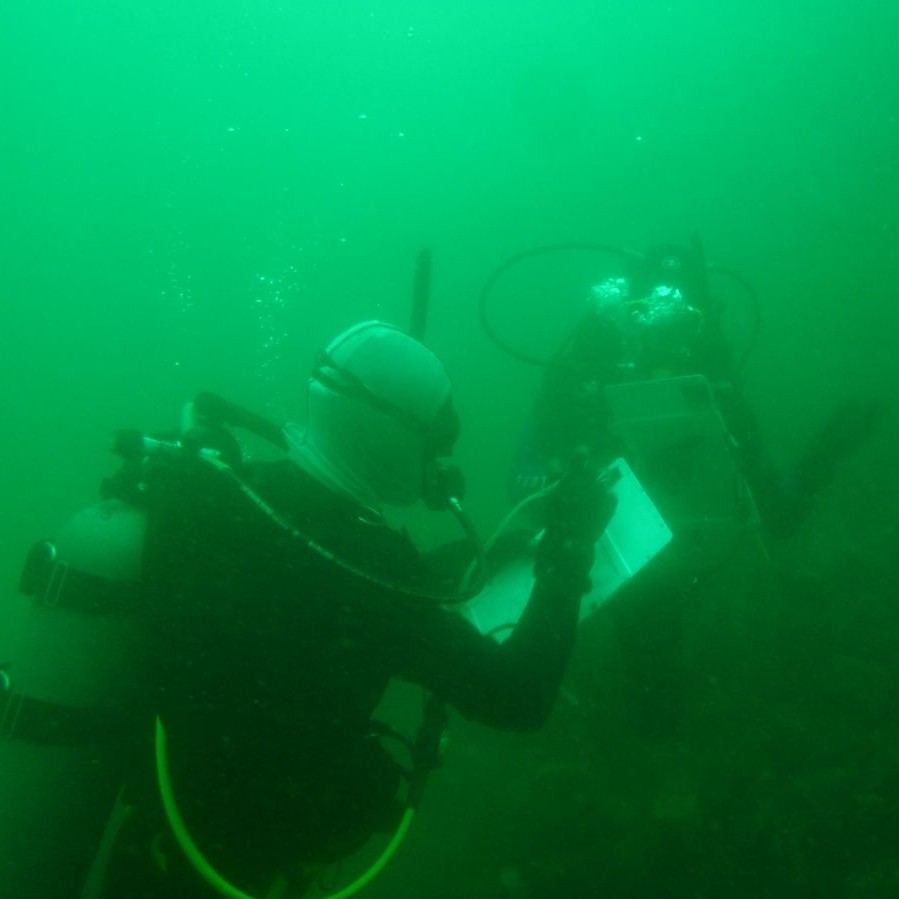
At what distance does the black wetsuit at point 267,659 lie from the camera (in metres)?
1.83

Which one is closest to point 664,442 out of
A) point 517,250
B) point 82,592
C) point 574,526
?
point 574,526

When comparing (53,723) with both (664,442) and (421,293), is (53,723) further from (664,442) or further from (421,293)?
(664,442)

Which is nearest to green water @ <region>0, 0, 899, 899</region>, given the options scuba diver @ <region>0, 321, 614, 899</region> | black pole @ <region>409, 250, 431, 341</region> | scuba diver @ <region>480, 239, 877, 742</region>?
scuba diver @ <region>480, 239, 877, 742</region>

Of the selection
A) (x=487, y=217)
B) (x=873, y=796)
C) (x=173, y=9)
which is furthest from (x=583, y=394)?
(x=173, y=9)

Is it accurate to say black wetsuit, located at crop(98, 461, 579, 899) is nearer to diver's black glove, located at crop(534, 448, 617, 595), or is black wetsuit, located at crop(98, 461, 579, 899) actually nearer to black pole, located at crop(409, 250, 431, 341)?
diver's black glove, located at crop(534, 448, 617, 595)

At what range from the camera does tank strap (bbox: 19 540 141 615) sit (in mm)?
1987

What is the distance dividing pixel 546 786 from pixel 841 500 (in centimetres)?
368

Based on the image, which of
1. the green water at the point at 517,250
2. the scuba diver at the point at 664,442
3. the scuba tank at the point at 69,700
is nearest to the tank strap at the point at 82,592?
the scuba tank at the point at 69,700

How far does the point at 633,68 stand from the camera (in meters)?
63.1

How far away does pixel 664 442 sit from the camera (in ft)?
13.3

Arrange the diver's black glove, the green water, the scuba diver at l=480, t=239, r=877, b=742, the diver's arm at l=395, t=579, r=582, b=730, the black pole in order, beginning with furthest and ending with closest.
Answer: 1. the green water
2. the scuba diver at l=480, t=239, r=877, b=742
3. the black pole
4. the diver's black glove
5. the diver's arm at l=395, t=579, r=582, b=730

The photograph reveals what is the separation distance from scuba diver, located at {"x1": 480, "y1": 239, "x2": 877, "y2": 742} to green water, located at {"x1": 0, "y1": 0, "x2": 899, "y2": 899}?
0.63 metres

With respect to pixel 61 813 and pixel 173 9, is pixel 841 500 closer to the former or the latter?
pixel 61 813

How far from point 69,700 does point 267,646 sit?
588 mm
